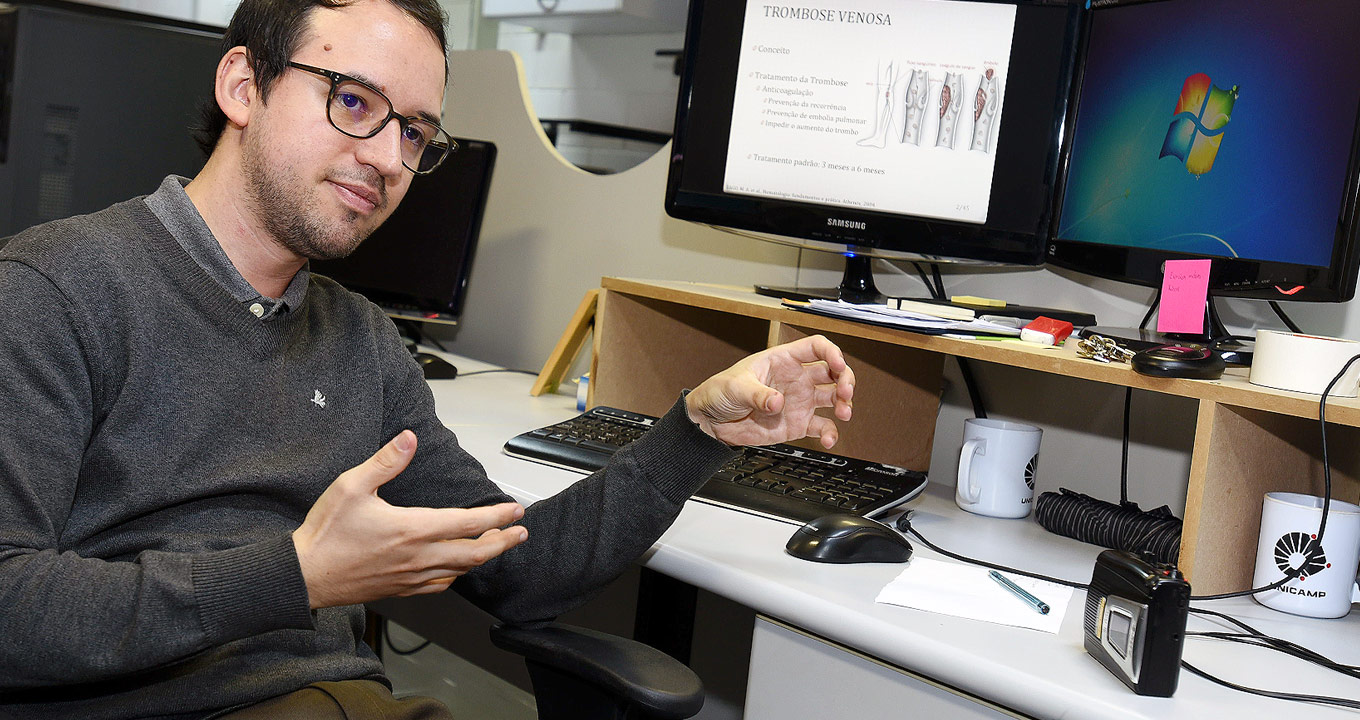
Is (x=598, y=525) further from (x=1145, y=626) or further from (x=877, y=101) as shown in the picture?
(x=877, y=101)

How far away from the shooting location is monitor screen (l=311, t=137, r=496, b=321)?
1.97 metres

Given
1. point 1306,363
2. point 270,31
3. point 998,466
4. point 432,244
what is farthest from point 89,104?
point 1306,363

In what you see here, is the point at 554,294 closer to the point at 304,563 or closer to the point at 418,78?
the point at 418,78

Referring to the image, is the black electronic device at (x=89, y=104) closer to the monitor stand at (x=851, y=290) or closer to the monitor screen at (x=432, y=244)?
the monitor screen at (x=432, y=244)

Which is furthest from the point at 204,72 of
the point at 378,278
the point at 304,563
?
the point at 304,563

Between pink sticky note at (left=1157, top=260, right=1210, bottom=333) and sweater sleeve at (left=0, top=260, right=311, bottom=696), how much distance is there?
91 cm

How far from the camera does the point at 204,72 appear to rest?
1.70m

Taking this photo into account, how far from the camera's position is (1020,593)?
97 centimetres

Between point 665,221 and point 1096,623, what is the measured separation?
3.87ft

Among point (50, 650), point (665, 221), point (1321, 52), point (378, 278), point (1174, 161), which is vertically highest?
point (1321, 52)

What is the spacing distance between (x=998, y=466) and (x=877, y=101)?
0.48m

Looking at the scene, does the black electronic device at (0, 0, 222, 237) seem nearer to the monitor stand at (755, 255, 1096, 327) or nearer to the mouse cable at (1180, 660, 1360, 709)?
the monitor stand at (755, 255, 1096, 327)

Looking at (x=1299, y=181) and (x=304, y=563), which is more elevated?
(x=1299, y=181)

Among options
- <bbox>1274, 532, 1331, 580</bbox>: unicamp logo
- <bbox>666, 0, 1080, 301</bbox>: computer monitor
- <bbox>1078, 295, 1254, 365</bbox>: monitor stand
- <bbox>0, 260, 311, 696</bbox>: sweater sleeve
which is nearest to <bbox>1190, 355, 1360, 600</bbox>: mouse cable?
<bbox>1274, 532, 1331, 580</bbox>: unicamp logo
